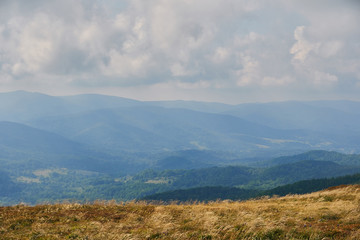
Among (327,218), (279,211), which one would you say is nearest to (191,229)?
(279,211)

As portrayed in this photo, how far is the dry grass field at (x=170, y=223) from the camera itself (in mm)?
12852

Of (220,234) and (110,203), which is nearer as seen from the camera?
(220,234)


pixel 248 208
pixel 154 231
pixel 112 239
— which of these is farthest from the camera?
pixel 248 208

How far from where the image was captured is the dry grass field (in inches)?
506

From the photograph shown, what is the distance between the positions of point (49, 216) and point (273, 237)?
40.8ft

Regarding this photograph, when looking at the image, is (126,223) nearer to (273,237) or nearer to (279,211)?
(273,237)

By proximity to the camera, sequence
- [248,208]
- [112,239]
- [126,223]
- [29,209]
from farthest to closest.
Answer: [248,208] → [29,209] → [126,223] → [112,239]

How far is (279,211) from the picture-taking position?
18.1 meters

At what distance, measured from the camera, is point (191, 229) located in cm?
1417

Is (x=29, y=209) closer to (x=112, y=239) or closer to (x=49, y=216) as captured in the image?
(x=49, y=216)

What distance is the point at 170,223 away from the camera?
573 inches

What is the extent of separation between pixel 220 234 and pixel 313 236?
13.7 ft

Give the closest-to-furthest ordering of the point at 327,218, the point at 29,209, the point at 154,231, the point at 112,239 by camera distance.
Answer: the point at 112,239
the point at 154,231
the point at 327,218
the point at 29,209

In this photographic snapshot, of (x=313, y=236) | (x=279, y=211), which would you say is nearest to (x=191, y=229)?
(x=313, y=236)
